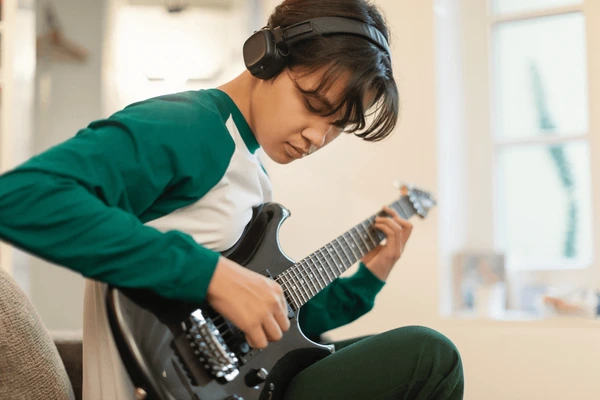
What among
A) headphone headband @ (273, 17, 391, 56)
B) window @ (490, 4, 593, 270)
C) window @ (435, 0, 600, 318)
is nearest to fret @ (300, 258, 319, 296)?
headphone headband @ (273, 17, 391, 56)

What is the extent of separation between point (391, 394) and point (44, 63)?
1.92m

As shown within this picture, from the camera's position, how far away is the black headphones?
981mm

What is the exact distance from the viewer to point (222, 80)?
213cm

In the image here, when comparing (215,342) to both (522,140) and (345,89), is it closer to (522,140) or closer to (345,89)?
(345,89)

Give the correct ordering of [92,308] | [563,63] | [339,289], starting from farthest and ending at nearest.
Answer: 1. [563,63]
2. [339,289]
3. [92,308]

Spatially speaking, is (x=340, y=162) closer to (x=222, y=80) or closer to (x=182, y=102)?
(x=222, y=80)

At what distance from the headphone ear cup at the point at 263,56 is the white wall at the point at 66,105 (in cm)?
153

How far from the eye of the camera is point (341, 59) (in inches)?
38.5

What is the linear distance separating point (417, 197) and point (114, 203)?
952mm

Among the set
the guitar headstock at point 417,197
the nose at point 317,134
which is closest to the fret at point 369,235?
the guitar headstock at point 417,197

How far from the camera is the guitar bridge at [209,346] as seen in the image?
33.9 inches

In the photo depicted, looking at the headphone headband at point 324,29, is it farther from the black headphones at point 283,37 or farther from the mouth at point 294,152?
the mouth at point 294,152

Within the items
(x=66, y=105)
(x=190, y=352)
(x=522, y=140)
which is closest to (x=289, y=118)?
(x=190, y=352)

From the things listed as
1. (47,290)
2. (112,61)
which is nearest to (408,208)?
(112,61)
